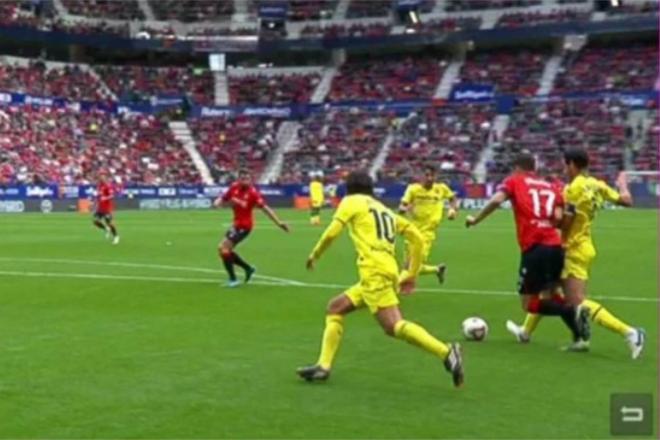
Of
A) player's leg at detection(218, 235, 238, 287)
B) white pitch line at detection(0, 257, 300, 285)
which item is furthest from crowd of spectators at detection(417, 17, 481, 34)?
player's leg at detection(218, 235, 238, 287)

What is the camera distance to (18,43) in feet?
238

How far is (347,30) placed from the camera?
77.4 meters

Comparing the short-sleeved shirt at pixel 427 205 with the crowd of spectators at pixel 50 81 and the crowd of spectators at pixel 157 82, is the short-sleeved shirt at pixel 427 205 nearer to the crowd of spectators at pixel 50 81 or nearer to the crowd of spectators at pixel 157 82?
the crowd of spectators at pixel 50 81

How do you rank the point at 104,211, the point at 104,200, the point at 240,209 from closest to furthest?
the point at 240,209
the point at 104,211
the point at 104,200

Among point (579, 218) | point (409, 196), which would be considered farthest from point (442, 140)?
point (579, 218)

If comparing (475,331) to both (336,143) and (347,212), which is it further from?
(336,143)

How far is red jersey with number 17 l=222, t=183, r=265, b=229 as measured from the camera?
19547 mm

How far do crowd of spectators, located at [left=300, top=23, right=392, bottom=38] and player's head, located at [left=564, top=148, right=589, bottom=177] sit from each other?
2540 inches

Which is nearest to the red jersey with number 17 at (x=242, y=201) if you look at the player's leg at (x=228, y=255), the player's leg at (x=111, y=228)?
A: the player's leg at (x=228, y=255)

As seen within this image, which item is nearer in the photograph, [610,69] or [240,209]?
[240,209]

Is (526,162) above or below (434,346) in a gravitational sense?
above

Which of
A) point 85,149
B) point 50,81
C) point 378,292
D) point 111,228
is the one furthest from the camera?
point 50,81

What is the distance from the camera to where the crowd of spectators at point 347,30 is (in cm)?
7588

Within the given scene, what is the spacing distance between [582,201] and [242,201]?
903 cm
